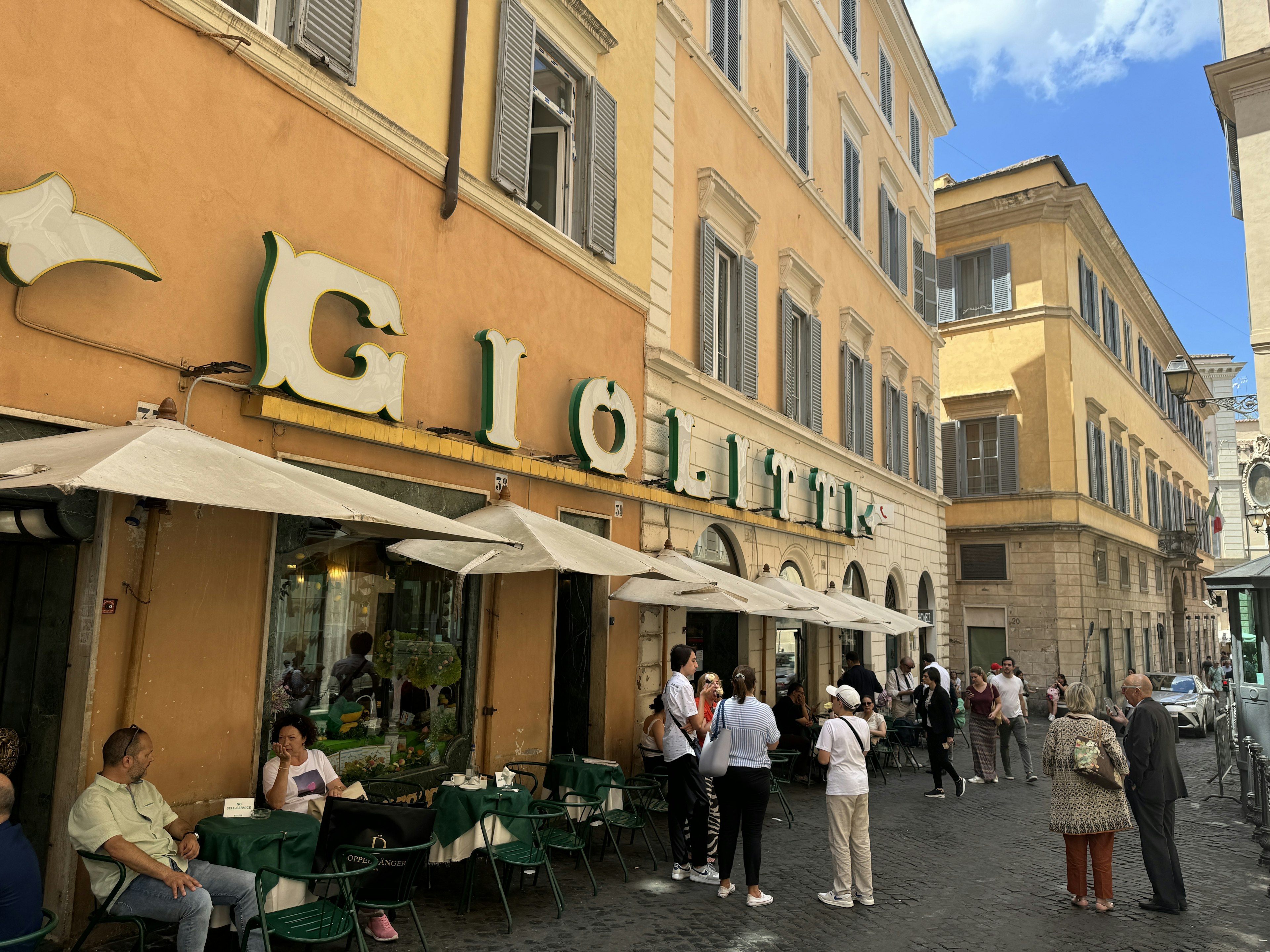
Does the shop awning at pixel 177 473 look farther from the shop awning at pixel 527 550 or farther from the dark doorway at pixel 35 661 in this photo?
the shop awning at pixel 527 550

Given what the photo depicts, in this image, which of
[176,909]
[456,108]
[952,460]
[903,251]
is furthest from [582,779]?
[952,460]

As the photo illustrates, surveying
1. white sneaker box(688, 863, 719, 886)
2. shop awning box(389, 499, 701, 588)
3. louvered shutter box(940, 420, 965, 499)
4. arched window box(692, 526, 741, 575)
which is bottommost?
white sneaker box(688, 863, 719, 886)

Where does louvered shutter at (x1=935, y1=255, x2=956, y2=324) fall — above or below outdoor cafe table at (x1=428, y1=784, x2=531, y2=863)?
above

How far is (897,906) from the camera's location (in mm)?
6293

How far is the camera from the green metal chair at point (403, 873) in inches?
177

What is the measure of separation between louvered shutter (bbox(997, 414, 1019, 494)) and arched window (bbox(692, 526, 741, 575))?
15711mm

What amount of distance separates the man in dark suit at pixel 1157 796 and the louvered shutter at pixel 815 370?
8292 mm

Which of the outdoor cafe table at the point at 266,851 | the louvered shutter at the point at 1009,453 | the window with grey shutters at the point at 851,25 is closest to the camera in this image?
the outdoor cafe table at the point at 266,851

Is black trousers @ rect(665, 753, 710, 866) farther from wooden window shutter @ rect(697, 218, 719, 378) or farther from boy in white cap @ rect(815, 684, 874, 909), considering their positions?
wooden window shutter @ rect(697, 218, 719, 378)

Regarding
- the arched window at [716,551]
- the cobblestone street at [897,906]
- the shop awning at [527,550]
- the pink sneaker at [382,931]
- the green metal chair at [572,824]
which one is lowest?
the cobblestone street at [897,906]

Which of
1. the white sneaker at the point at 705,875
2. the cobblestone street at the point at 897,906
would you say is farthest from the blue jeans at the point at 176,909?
the white sneaker at the point at 705,875

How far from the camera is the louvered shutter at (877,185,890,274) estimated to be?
61.3ft

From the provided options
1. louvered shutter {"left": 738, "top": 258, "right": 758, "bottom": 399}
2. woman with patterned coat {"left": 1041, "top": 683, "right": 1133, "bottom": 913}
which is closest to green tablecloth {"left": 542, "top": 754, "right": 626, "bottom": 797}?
woman with patterned coat {"left": 1041, "top": 683, "right": 1133, "bottom": 913}

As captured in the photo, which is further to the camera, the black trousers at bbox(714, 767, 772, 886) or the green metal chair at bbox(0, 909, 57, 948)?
the black trousers at bbox(714, 767, 772, 886)
